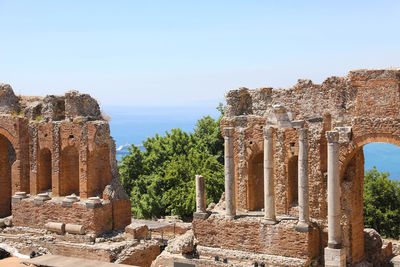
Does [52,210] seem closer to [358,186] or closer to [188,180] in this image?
[188,180]

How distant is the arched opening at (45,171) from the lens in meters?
26.3

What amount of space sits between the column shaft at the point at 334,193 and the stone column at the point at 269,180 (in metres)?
2.44

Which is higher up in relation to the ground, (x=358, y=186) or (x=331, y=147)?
(x=331, y=147)

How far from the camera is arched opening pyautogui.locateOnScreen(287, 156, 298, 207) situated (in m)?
21.1

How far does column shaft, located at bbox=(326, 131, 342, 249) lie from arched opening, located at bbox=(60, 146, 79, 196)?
13471 millimetres

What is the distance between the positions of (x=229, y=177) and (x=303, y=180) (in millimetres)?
3464

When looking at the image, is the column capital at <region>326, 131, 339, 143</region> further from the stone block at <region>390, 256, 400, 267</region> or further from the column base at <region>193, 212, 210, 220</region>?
the stone block at <region>390, 256, 400, 267</region>

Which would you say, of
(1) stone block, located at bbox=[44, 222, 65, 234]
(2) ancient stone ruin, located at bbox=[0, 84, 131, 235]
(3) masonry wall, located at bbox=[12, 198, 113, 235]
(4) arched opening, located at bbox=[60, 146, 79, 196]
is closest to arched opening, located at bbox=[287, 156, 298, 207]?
(2) ancient stone ruin, located at bbox=[0, 84, 131, 235]

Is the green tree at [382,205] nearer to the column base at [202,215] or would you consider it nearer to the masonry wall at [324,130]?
the masonry wall at [324,130]

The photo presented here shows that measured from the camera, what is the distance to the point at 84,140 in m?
24.5

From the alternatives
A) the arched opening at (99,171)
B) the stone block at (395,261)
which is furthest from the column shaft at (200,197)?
the stone block at (395,261)

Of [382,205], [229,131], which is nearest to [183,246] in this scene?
[229,131]

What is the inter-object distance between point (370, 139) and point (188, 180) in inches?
706

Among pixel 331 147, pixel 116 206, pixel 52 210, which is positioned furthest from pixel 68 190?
pixel 331 147
